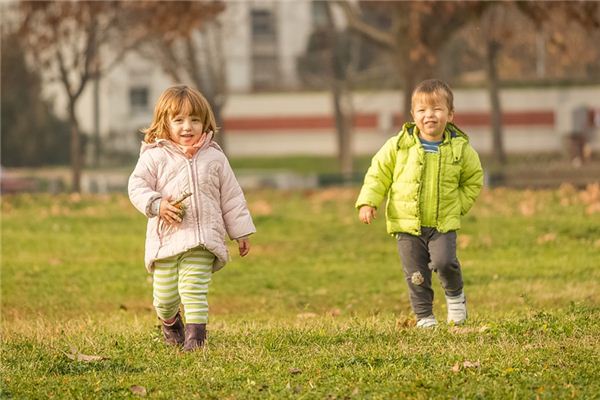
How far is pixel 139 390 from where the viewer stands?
285 inches

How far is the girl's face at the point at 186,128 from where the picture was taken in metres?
8.86

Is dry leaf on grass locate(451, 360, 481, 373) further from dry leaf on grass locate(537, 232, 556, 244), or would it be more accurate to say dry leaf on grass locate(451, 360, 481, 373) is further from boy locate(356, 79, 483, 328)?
dry leaf on grass locate(537, 232, 556, 244)

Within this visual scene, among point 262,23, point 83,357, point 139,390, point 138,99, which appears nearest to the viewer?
point 139,390

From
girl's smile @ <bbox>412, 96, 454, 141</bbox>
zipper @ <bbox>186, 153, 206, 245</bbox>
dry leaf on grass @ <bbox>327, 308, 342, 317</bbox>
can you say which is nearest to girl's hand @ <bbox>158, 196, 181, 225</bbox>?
zipper @ <bbox>186, 153, 206, 245</bbox>

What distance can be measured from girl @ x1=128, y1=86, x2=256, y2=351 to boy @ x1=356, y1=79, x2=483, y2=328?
1.16 m

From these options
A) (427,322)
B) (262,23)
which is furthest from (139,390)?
(262,23)

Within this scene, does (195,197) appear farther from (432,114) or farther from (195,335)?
(432,114)

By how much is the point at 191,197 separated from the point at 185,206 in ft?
0.24

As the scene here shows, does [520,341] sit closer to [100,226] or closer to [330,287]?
[330,287]

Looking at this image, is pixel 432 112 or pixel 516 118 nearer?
pixel 432 112

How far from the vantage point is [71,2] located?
108ft

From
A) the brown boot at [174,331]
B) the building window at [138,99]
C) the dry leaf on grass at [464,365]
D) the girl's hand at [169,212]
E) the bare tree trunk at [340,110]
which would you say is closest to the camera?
the dry leaf on grass at [464,365]

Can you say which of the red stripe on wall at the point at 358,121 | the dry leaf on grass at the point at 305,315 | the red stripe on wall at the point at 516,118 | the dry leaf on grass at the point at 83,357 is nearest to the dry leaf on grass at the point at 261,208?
the dry leaf on grass at the point at 305,315

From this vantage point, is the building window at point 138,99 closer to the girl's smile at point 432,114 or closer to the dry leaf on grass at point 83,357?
the girl's smile at point 432,114
